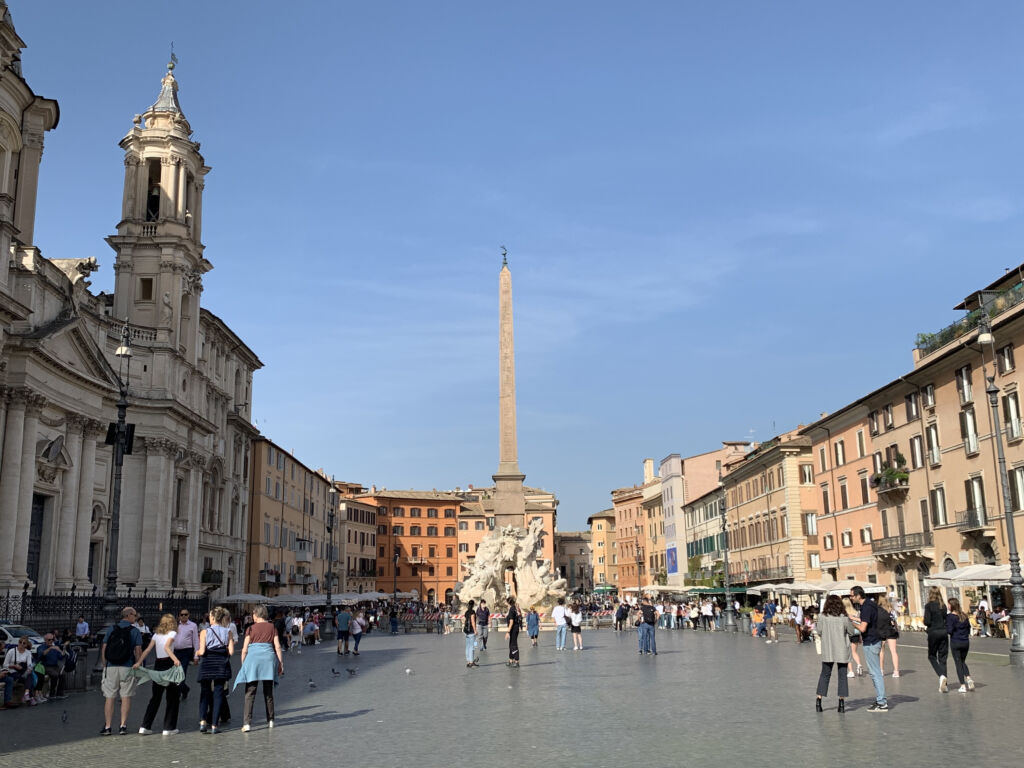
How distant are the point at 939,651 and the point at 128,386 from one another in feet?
107

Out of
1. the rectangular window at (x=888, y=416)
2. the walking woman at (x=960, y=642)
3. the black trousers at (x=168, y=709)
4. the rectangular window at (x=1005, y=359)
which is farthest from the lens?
the rectangular window at (x=888, y=416)

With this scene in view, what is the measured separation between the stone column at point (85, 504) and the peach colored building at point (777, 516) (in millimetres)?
34314

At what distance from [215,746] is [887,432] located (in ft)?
120

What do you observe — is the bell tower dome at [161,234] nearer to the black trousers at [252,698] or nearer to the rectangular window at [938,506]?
the rectangular window at [938,506]

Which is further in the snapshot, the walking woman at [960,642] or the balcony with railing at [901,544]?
the balcony with railing at [901,544]

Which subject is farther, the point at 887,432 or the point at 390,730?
the point at 887,432

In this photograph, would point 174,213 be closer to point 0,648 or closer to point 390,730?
point 0,648

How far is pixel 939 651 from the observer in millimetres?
13484

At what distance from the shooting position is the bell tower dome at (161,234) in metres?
44.7

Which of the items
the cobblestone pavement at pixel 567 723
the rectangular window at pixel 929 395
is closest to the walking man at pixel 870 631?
the cobblestone pavement at pixel 567 723

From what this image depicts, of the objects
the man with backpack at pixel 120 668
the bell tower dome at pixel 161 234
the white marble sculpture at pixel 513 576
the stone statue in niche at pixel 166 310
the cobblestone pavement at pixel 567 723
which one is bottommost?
the cobblestone pavement at pixel 567 723

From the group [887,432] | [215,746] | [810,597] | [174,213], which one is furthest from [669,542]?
[215,746]

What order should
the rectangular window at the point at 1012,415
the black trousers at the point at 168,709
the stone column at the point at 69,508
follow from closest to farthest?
the black trousers at the point at 168,709 < the rectangular window at the point at 1012,415 < the stone column at the point at 69,508

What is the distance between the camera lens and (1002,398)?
3144cm
